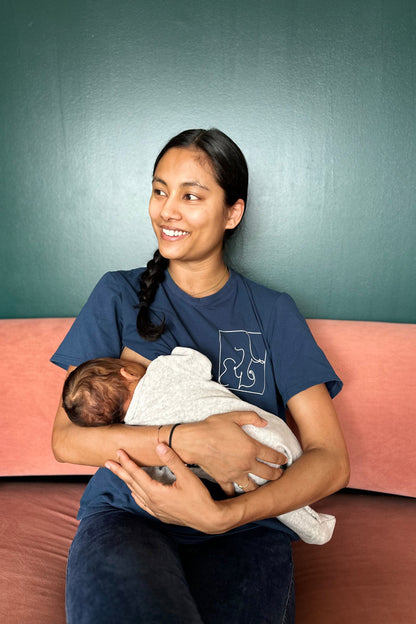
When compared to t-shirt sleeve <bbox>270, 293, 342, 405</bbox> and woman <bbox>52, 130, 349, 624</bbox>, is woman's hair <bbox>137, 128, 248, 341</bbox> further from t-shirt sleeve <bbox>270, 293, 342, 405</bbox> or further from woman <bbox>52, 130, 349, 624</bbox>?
t-shirt sleeve <bbox>270, 293, 342, 405</bbox>

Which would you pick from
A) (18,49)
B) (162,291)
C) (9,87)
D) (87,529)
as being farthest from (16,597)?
(18,49)

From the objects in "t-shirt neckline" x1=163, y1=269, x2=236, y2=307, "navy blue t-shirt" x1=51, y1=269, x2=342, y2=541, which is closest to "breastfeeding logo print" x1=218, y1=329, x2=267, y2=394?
"navy blue t-shirt" x1=51, y1=269, x2=342, y2=541

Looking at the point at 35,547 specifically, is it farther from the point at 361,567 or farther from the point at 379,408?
the point at 379,408

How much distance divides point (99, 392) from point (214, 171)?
71 cm

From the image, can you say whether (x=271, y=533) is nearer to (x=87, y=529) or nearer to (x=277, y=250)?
(x=87, y=529)

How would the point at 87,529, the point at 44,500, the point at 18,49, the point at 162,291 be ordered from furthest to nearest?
the point at 18,49 → the point at 44,500 → the point at 162,291 → the point at 87,529

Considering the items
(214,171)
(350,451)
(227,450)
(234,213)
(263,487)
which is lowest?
(350,451)

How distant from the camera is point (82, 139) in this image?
188 centimetres

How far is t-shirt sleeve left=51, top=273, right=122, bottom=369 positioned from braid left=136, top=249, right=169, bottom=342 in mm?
79

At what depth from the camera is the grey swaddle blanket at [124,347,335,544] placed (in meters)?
1.21

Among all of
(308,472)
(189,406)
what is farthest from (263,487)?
(189,406)

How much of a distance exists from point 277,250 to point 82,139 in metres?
0.89

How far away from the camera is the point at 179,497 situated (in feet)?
3.62

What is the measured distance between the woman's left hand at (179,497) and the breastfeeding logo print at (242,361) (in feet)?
1.06
